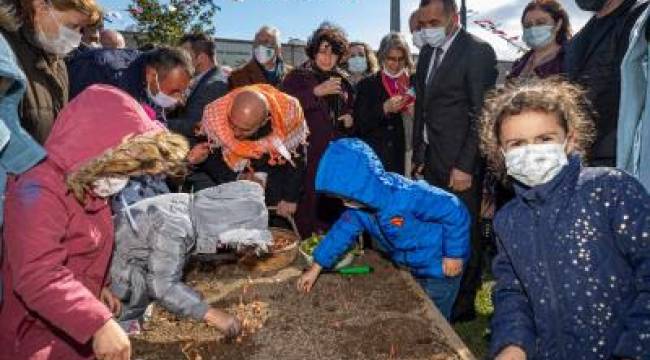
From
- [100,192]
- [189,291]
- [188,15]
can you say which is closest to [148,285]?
[189,291]

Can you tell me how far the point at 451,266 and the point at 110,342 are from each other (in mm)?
1950

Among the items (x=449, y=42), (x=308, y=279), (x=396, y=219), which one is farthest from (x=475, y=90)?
(x=308, y=279)

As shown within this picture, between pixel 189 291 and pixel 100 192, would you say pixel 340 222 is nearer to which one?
pixel 189 291

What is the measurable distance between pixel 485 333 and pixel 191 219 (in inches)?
95.3

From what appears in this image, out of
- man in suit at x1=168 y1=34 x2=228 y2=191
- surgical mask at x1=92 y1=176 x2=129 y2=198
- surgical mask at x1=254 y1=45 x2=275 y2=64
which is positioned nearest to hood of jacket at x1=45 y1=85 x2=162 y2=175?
surgical mask at x1=92 y1=176 x2=129 y2=198

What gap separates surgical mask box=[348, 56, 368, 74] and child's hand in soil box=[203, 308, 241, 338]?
12.4 feet

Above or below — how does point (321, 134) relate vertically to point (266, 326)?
above

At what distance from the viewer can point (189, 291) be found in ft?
8.06

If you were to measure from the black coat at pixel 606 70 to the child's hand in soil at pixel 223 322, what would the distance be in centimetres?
212

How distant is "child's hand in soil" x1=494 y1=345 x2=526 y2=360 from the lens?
73.1 inches

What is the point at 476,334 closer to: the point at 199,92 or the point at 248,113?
the point at 248,113

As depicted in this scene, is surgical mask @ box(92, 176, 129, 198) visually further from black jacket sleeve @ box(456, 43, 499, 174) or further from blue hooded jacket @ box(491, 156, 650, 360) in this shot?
black jacket sleeve @ box(456, 43, 499, 174)

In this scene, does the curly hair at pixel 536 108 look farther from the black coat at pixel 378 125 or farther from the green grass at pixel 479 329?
the black coat at pixel 378 125

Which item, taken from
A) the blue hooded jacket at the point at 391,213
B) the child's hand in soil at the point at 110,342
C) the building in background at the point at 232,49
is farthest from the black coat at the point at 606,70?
the building in background at the point at 232,49
